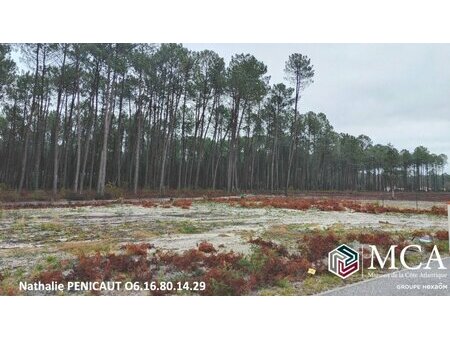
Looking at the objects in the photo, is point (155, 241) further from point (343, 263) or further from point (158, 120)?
point (158, 120)

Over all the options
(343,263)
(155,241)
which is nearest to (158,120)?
(155,241)

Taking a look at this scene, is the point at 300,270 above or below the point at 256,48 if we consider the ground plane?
below

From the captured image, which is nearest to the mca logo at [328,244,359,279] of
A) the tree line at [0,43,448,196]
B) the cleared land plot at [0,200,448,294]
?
the cleared land plot at [0,200,448,294]

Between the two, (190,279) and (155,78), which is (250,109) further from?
(190,279)

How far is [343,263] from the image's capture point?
6.15 meters

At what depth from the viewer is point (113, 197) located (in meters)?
24.6

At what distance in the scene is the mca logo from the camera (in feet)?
20.2

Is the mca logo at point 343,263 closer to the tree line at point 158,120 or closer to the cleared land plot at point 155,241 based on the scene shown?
the cleared land plot at point 155,241

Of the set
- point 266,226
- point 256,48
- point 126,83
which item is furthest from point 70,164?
point 256,48

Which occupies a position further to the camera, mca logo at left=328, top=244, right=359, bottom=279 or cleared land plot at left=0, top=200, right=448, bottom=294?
cleared land plot at left=0, top=200, right=448, bottom=294

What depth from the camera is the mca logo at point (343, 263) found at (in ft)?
20.2

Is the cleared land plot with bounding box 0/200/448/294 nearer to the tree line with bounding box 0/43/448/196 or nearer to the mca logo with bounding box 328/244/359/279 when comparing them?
the mca logo with bounding box 328/244/359/279

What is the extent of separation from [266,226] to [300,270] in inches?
153

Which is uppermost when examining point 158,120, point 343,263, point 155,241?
point 158,120
